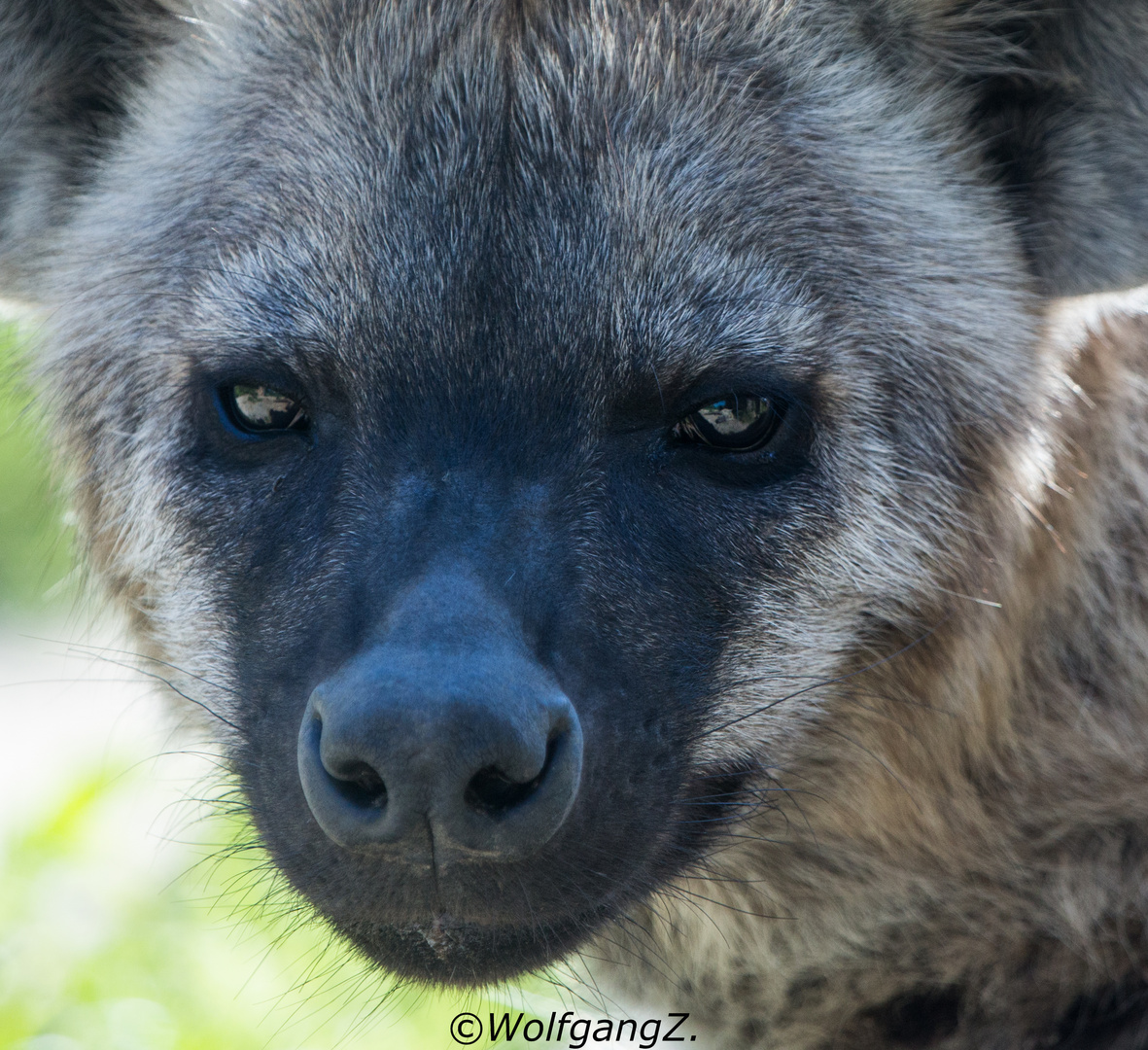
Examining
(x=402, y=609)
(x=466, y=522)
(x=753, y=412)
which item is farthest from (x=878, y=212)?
(x=402, y=609)

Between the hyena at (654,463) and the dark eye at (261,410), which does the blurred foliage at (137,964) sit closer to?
the hyena at (654,463)

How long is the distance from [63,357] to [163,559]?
1.41ft

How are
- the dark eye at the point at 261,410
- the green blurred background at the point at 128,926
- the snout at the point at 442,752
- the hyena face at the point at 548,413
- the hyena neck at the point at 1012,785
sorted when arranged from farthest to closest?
1. the green blurred background at the point at 128,926
2. the hyena neck at the point at 1012,785
3. the dark eye at the point at 261,410
4. the hyena face at the point at 548,413
5. the snout at the point at 442,752

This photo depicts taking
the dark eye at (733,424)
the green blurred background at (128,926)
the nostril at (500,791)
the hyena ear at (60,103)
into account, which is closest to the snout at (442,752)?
the nostril at (500,791)

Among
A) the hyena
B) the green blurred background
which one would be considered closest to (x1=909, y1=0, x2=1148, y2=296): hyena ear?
the hyena

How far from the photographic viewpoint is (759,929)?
2674 mm

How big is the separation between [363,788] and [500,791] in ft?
0.57

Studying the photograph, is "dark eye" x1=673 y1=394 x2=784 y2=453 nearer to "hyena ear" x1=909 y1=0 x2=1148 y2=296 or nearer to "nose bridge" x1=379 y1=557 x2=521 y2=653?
"nose bridge" x1=379 y1=557 x2=521 y2=653

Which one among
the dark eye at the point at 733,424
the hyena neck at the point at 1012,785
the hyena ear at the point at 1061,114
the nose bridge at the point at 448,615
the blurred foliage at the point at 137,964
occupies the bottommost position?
the blurred foliage at the point at 137,964

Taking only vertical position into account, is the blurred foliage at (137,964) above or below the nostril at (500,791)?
below

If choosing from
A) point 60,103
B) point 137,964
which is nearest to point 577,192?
point 60,103

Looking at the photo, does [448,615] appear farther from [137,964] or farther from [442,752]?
[137,964]

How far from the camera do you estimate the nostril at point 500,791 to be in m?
1.90

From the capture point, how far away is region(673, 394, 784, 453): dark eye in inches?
88.7
